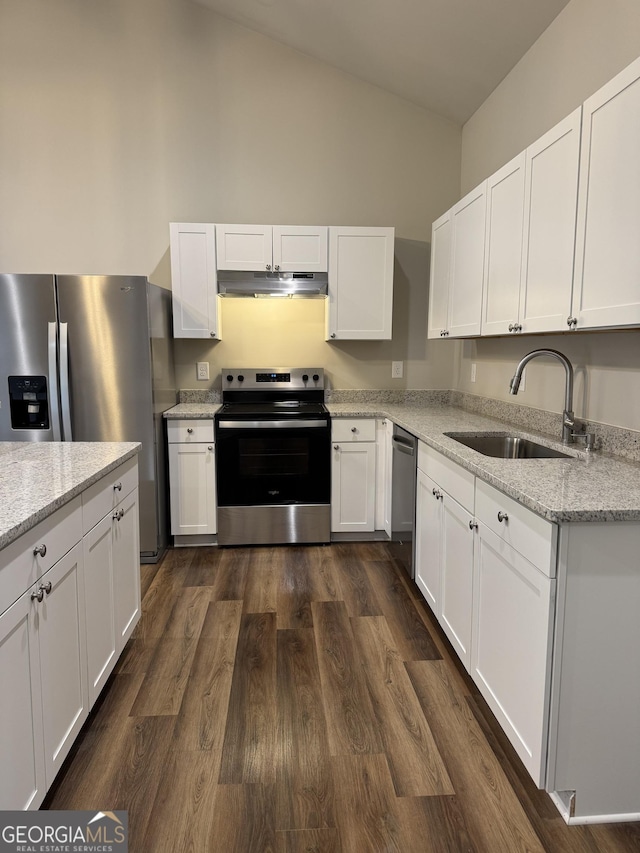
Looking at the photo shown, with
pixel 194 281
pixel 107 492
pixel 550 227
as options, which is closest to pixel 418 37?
pixel 550 227

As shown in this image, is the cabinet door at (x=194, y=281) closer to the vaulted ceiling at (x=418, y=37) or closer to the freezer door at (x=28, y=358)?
the freezer door at (x=28, y=358)

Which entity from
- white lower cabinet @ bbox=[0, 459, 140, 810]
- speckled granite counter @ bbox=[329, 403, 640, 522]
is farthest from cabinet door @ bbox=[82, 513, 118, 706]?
speckled granite counter @ bbox=[329, 403, 640, 522]

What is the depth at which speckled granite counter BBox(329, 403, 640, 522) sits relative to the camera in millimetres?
1361

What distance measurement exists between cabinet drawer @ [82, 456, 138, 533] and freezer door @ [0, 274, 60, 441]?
3.98 feet

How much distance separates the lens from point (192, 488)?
3.50m

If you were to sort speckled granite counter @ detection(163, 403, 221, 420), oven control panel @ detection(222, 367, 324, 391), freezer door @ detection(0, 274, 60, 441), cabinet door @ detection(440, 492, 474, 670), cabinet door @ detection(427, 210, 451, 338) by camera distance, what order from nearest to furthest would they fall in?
cabinet door @ detection(440, 492, 474, 670) → freezer door @ detection(0, 274, 60, 441) → cabinet door @ detection(427, 210, 451, 338) → speckled granite counter @ detection(163, 403, 221, 420) → oven control panel @ detection(222, 367, 324, 391)

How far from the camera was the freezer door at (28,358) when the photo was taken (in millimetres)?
3092

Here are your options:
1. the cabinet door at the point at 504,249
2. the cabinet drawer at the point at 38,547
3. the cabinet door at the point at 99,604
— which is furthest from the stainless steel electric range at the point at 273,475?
the cabinet drawer at the point at 38,547

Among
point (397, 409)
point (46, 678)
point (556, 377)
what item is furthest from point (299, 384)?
point (46, 678)

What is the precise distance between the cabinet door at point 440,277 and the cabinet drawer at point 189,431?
1549 millimetres

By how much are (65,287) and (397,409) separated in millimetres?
2163

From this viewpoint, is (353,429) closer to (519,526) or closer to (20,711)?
(519,526)

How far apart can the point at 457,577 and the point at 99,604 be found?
1316mm

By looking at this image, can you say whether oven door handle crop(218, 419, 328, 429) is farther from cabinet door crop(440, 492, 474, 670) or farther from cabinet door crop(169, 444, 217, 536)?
cabinet door crop(440, 492, 474, 670)
